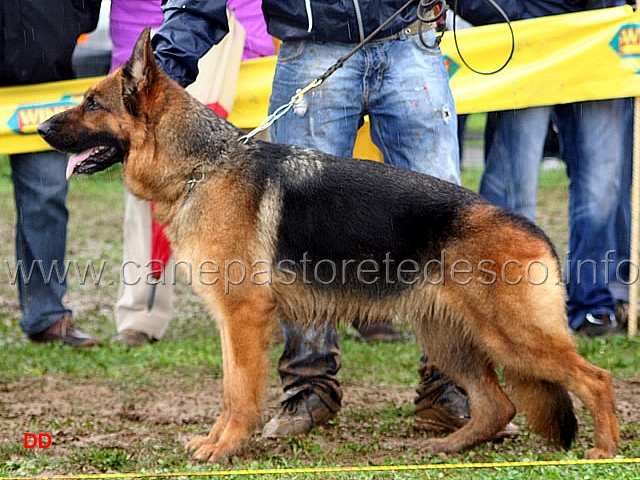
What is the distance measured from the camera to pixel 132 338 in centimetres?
635

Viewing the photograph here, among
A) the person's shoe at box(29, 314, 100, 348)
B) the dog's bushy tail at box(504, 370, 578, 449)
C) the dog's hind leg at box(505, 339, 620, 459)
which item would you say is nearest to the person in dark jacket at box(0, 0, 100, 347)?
the person's shoe at box(29, 314, 100, 348)

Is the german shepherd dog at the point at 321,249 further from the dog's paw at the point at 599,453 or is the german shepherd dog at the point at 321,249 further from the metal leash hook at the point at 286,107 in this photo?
the metal leash hook at the point at 286,107

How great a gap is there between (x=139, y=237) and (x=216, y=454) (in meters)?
2.87

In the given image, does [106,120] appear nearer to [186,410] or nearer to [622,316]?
[186,410]

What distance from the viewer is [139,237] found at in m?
6.55

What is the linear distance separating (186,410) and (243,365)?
101 centimetres

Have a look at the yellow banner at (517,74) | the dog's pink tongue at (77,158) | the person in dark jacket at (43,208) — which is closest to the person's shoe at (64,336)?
the person in dark jacket at (43,208)

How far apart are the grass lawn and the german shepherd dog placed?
9.2 inches

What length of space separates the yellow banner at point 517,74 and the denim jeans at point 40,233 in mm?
183

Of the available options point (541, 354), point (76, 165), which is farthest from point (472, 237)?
point (76, 165)

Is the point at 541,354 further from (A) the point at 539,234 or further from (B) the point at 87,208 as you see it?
(B) the point at 87,208

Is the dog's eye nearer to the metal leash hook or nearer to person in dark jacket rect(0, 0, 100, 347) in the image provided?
the metal leash hook

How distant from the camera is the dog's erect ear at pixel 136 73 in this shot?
3.99 metres

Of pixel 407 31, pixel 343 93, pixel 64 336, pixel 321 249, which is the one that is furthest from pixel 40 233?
pixel 407 31
